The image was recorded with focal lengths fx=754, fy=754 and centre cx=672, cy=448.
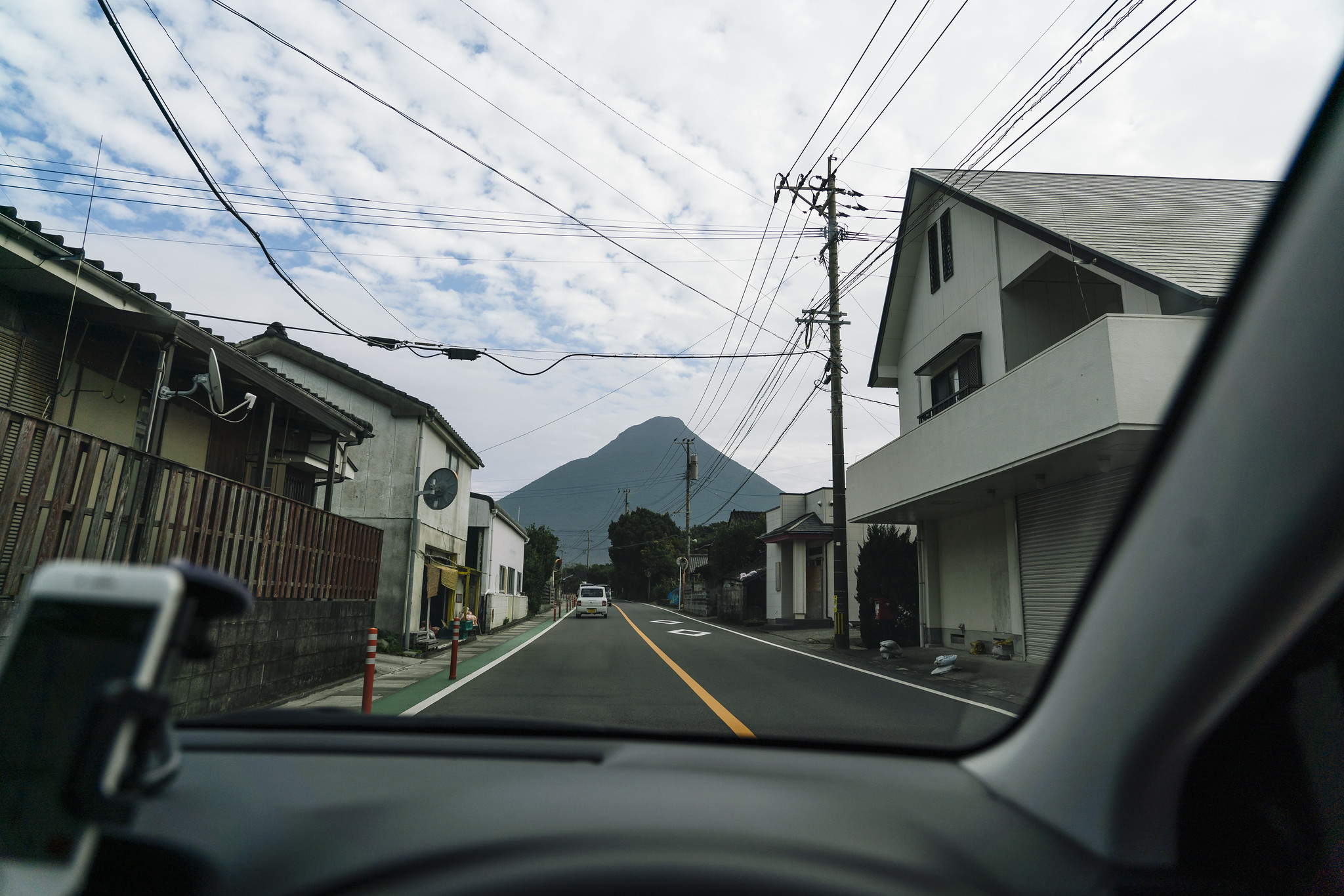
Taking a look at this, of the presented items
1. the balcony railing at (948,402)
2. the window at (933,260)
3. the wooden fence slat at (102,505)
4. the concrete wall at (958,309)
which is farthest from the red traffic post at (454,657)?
the window at (933,260)

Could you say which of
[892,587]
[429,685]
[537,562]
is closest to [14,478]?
[429,685]

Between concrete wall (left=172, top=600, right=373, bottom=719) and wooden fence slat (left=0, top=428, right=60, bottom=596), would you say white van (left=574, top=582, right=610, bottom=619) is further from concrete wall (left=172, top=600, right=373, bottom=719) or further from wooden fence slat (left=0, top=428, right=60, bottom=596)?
wooden fence slat (left=0, top=428, right=60, bottom=596)

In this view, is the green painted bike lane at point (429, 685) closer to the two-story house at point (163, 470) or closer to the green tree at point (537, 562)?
the two-story house at point (163, 470)

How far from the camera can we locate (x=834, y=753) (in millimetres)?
1852

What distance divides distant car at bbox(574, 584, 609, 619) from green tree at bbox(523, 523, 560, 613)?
410 centimetres

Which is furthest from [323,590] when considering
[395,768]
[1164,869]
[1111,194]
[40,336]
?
[1111,194]

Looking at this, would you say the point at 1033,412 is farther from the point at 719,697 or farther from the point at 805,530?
the point at 805,530

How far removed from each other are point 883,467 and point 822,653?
4.33 metres

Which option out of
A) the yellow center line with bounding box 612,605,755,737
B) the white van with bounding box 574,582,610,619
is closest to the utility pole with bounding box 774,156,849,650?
the yellow center line with bounding box 612,605,755,737

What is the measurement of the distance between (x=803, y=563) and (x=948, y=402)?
16.7 metres

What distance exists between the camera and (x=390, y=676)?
11492 millimetres

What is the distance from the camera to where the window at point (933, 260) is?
1712 cm

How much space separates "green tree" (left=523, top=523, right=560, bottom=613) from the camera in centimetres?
4362

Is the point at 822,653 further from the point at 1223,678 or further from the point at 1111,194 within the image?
the point at 1223,678
